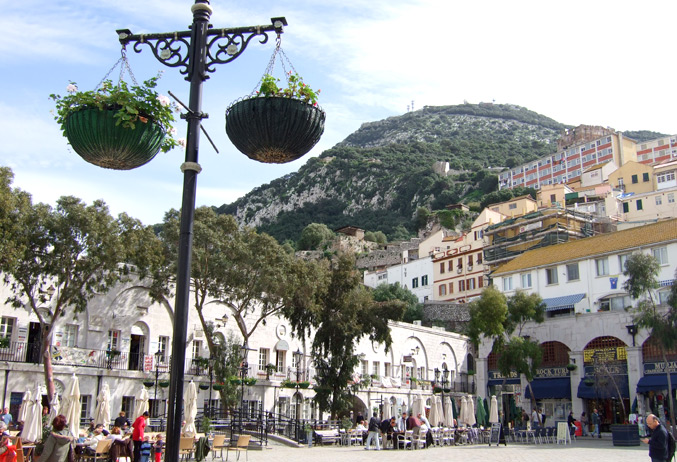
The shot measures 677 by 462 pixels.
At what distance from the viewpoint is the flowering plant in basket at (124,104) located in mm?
5516

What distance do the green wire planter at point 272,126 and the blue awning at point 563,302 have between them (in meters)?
40.9

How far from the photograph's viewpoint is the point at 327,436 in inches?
1129

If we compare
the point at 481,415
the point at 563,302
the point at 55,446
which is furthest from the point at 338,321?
the point at 55,446

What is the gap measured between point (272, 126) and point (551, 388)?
1565 inches

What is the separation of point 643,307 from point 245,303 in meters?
20.1

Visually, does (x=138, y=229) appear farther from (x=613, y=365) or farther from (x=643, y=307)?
(x=613, y=365)

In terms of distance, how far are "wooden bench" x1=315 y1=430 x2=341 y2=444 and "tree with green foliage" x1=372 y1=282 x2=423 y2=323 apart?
112ft

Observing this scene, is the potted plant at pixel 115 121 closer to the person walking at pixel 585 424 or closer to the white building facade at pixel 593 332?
the white building facade at pixel 593 332

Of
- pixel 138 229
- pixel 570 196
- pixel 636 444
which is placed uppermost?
pixel 570 196

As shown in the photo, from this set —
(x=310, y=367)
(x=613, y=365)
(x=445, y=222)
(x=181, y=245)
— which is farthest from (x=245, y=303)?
(x=445, y=222)

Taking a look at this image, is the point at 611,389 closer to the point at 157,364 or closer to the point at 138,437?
the point at 157,364

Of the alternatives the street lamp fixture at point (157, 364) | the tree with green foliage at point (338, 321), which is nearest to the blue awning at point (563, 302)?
the tree with green foliage at point (338, 321)

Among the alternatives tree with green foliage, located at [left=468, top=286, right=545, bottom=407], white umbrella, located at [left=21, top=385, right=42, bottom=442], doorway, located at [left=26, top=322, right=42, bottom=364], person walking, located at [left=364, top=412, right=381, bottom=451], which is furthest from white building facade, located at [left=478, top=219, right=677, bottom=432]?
white umbrella, located at [left=21, top=385, right=42, bottom=442]

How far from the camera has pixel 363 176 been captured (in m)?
150
